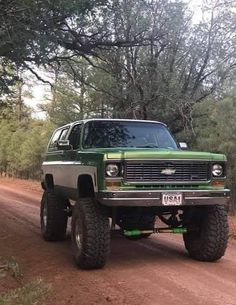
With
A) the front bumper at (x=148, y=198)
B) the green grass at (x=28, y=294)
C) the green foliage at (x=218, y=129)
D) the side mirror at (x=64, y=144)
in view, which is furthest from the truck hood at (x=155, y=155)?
the green foliage at (x=218, y=129)

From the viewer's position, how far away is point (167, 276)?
7.36 m

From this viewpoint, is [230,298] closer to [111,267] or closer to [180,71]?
[111,267]

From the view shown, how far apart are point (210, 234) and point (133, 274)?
1546mm

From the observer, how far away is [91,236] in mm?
7621

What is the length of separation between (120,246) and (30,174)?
33.2 metres

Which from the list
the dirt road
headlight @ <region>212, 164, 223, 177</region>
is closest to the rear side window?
the dirt road

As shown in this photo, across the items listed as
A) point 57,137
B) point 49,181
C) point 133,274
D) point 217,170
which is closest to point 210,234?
point 217,170

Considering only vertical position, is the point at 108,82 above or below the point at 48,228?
above

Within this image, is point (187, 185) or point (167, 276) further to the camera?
point (187, 185)

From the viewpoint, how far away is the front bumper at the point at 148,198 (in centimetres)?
747

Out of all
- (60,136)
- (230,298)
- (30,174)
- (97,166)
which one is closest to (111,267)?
(97,166)

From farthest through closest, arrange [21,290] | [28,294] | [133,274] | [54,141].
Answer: [54,141] < [133,274] < [21,290] < [28,294]

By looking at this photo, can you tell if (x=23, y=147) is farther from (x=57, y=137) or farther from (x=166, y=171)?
(x=166, y=171)

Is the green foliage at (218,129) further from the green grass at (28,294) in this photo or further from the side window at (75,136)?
the green grass at (28,294)
